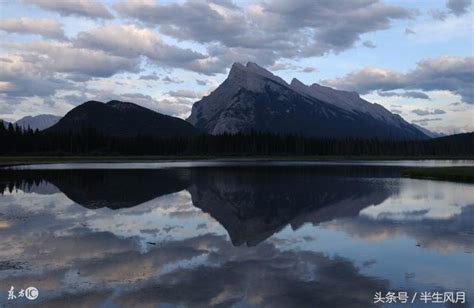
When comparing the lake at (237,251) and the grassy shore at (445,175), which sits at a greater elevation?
the lake at (237,251)

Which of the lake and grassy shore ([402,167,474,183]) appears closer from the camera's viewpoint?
the lake

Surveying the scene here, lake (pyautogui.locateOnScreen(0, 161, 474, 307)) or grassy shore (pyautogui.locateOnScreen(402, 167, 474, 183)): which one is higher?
lake (pyautogui.locateOnScreen(0, 161, 474, 307))

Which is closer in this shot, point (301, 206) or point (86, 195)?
point (301, 206)

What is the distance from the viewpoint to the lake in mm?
15891

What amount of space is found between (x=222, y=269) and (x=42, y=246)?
1040 cm

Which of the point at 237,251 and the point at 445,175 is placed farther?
the point at 445,175

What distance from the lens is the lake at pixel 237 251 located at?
15.9 m

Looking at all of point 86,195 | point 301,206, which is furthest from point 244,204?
point 86,195

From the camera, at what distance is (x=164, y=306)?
14586 millimetres

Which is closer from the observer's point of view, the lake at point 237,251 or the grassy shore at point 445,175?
the lake at point 237,251

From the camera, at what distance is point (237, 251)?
2312cm

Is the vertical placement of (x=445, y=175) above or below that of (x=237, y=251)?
below

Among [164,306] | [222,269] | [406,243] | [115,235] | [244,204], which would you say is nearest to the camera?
[164,306]

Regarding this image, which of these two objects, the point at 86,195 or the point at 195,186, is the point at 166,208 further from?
the point at 195,186
